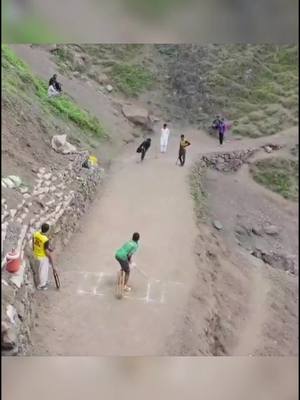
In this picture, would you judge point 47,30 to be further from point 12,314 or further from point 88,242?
point 12,314

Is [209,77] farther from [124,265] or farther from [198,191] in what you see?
[124,265]

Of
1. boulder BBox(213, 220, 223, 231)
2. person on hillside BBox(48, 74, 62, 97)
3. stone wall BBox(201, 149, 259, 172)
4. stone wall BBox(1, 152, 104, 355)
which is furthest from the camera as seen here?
person on hillside BBox(48, 74, 62, 97)

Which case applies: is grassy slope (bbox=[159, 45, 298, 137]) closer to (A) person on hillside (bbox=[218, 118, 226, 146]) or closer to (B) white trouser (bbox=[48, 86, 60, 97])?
(A) person on hillside (bbox=[218, 118, 226, 146])

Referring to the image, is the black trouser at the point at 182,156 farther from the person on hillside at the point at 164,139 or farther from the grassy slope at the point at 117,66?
the grassy slope at the point at 117,66

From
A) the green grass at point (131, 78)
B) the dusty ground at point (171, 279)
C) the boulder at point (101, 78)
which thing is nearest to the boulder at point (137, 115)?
the green grass at point (131, 78)

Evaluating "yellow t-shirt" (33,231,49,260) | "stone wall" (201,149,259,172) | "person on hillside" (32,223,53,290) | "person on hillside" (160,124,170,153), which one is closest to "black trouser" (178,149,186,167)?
"stone wall" (201,149,259,172)

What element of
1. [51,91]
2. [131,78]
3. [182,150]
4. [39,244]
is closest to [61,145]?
[51,91]

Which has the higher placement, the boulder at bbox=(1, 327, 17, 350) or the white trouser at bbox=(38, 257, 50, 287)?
the white trouser at bbox=(38, 257, 50, 287)

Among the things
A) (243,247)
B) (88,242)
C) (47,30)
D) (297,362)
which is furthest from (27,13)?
(297,362)
